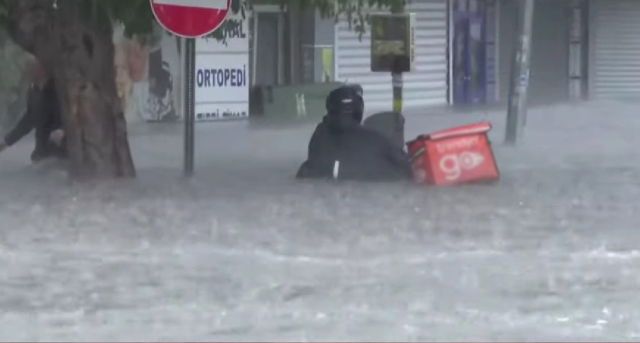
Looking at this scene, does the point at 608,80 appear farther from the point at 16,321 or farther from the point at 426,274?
the point at 16,321

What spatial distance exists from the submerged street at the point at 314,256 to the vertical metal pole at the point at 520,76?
246 cm

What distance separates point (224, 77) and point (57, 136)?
32.6 ft

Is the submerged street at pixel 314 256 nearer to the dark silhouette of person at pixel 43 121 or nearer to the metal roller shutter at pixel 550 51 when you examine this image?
the dark silhouette of person at pixel 43 121

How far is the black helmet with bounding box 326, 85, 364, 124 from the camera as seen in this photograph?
14.8 m

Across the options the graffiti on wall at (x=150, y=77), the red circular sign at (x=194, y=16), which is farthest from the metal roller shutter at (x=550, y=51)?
the red circular sign at (x=194, y=16)

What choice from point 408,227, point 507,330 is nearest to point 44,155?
point 408,227

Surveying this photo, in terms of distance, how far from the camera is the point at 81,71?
47.6 ft

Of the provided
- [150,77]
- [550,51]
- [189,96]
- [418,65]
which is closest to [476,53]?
[418,65]

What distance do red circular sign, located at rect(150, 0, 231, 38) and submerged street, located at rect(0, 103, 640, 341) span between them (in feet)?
4.99

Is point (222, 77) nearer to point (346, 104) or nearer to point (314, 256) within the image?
point (346, 104)

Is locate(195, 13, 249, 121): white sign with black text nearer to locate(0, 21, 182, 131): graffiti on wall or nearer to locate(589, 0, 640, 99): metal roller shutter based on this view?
locate(0, 21, 182, 131): graffiti on wall

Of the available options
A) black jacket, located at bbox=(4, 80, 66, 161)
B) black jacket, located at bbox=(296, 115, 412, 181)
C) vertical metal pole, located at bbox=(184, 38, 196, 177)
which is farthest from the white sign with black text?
black jacket, located at bbox=(296, 115, 412, 181)

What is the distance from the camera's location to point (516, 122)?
20328 millimetres

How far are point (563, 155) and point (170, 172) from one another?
532 centimetres
